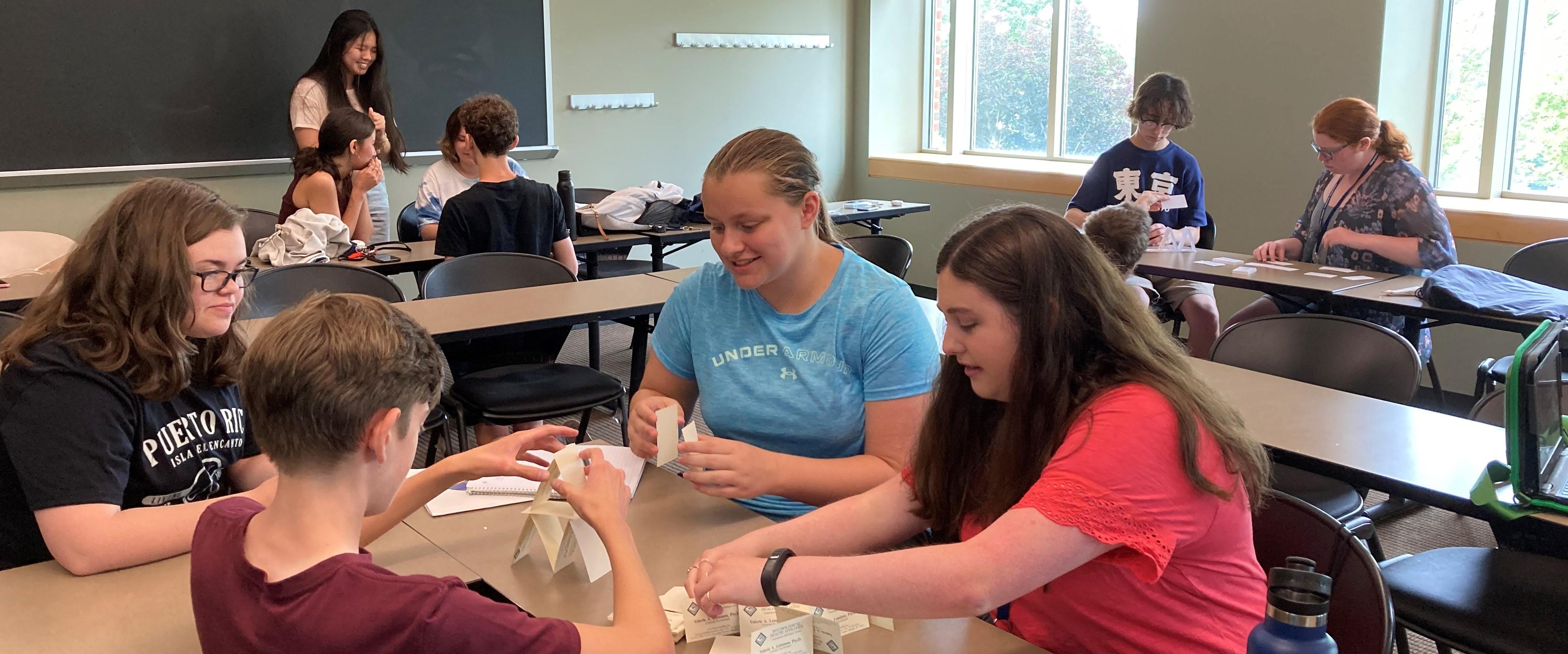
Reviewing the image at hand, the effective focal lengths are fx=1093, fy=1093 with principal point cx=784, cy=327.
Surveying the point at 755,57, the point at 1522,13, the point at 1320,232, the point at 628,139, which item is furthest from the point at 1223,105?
the point at 628,139

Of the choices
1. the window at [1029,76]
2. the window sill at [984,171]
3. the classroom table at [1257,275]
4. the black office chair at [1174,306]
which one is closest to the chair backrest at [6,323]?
the classroom table at [1257,275]

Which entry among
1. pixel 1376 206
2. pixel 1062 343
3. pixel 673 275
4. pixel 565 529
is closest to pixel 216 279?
pixel 565 529

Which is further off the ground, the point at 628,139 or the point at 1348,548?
the point at 628,139

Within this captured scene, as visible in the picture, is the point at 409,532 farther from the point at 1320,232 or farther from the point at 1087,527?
the point at 1320,232

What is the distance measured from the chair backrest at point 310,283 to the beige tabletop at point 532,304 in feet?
0.34

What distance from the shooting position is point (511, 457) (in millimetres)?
1633

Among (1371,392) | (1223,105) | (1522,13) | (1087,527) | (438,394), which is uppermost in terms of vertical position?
(1522,13)

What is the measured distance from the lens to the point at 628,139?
21.5 feet

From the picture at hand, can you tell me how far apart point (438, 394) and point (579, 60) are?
5291mm

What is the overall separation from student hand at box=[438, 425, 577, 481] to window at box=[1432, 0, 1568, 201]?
4851 millimetres

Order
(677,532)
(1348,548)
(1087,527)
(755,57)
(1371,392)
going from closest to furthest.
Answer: (1087,527), (1348,548), (677,532), (1371,392), (755,57)

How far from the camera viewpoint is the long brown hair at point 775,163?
1.81m

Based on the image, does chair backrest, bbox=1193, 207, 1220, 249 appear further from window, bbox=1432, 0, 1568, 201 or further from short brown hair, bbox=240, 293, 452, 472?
short brown hair, bbox=240, 293, 452, 472

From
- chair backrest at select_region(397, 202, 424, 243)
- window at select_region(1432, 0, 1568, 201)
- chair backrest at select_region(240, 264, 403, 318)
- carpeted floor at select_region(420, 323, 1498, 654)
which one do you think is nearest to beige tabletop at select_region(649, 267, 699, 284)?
carpeted floor at select_region(420, 323, 1498, 654)
